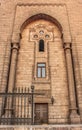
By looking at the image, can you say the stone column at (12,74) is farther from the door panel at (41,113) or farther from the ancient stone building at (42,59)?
the door panel at (41,113)

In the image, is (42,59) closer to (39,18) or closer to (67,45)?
(67,45)

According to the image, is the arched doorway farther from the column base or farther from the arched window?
the column base

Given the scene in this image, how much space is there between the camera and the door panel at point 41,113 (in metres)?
12.8

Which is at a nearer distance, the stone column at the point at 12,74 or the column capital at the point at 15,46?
the stone column at the point at 12,74

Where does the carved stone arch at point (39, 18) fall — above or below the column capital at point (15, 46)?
above

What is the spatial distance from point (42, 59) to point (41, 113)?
4054 millimetres

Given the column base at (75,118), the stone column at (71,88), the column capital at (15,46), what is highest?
the column capital at (15,46)

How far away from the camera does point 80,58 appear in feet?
48.1

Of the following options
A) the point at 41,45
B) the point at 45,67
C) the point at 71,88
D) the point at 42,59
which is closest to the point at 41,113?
the point at 71,88

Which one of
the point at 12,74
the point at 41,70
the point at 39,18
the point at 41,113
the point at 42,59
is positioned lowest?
the point at 41,113

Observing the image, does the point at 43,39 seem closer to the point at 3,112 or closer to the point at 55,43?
the point at 55,43

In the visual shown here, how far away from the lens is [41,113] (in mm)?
13117

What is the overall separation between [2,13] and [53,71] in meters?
6.91

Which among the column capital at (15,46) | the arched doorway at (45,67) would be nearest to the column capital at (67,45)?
the arched doorway at (45,67)
